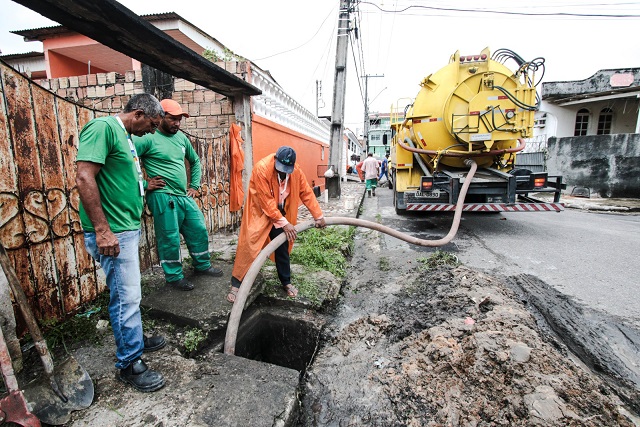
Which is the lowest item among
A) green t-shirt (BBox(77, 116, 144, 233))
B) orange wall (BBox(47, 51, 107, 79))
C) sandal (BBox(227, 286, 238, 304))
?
sandal (BBox(227, 286, 238, 304))

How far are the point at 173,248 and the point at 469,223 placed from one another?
575cm

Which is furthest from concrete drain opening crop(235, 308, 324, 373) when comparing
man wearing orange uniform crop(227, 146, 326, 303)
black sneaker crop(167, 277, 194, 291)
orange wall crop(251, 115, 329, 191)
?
orange wall crop(251, 115, 329, 191)

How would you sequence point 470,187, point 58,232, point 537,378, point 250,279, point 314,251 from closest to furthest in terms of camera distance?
point 537,378, point 58,232, point 250,279, point 314,251, point 470,187

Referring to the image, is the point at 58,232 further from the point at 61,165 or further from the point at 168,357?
the point at 168,357

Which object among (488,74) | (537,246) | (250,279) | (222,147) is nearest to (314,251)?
(250,279)

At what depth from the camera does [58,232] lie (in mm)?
2289

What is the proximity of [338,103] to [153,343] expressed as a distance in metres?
9.28

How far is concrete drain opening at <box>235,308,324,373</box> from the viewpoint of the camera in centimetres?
277

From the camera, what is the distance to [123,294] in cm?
176

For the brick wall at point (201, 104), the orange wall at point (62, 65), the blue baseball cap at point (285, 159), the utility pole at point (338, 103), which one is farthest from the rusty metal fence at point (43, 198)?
the orange wall at point (62, 65)

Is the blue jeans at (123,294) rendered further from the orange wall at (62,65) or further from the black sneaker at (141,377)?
the orange wall at (62,65)

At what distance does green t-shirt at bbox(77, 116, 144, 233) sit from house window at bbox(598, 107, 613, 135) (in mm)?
20466

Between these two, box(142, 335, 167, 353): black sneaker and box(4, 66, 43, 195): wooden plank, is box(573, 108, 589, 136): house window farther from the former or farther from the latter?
box(4, 66, 43, 195): wooden plank

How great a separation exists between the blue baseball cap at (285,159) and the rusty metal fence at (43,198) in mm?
1572
